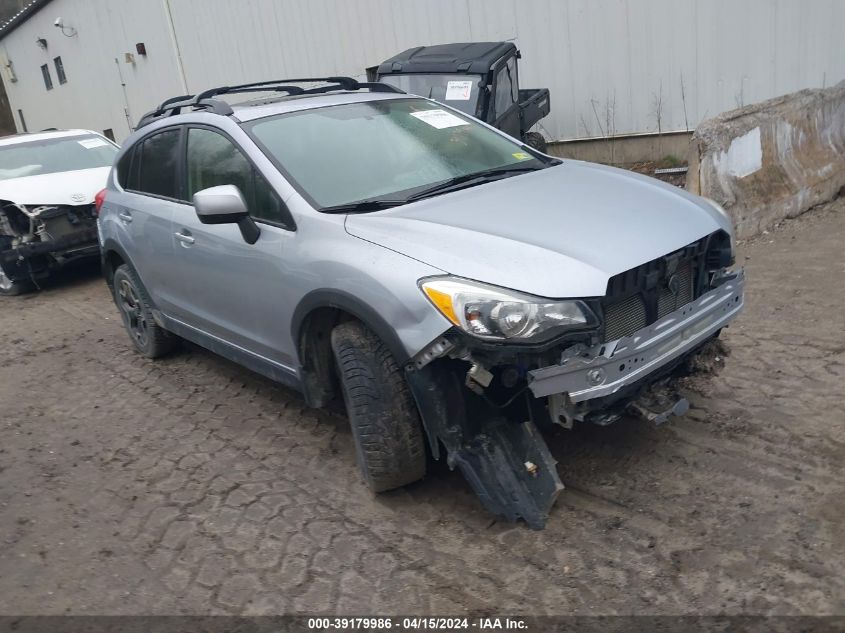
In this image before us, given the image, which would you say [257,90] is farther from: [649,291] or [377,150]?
[649,291]

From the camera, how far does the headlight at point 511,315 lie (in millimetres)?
2900

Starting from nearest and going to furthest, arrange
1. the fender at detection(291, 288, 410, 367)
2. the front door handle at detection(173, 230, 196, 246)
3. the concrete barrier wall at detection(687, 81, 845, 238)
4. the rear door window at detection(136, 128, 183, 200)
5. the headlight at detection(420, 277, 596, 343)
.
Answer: the headlight at detection(420, 277, 596, 343) → the fender at detection(291, 288, 410, 367) → the front door handle at detection(173, 230, 196, 246) → the rear door window at detection(136, 128, 183, 200) → the concrete barrier wall at detection(687, 81, 845, 238)

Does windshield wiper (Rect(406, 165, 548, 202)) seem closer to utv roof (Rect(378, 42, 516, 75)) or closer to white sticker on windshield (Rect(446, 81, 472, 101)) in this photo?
white sticker on windshield (Rect(446, 81, 472, 101))

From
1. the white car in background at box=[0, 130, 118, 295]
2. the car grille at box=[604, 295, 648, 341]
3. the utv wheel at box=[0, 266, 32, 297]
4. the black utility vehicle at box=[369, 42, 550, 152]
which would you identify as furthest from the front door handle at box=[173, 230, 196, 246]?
the utv wheel at box=[0, 266, 32, 297]

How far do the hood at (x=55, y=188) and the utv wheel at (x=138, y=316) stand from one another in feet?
9.56

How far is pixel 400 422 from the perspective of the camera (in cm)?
337

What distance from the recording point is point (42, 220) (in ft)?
26.4

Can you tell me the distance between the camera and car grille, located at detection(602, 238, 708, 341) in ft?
10.0

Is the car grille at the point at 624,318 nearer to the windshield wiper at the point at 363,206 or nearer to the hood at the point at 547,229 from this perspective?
the hood at the point at 547,229

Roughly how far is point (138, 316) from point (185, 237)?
1.48m

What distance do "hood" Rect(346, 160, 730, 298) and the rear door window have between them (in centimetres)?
179

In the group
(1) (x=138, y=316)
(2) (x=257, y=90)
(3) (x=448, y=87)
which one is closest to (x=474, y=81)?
→ (3) (x=448, y=87)

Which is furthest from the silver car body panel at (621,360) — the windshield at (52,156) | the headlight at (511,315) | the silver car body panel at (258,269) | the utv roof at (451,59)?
the windshield at (52,156)

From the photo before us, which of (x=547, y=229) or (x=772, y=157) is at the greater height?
(x=547, y=229)
